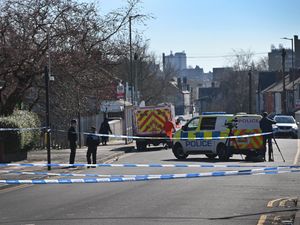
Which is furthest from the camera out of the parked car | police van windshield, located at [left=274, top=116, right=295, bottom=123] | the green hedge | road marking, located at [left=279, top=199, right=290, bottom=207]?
police van windshield, located at [left=274, top=116, right=295, bottom=123]

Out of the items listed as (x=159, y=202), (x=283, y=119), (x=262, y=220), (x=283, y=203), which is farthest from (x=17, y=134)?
(x=283, y=119)

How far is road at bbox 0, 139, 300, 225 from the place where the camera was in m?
10.2

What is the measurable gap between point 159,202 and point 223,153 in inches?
467

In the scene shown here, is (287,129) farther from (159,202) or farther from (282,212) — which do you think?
(282,212)

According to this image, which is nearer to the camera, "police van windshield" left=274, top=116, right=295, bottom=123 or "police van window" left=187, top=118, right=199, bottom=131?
"police van window" left=187, top=118, right=199, bottom=131

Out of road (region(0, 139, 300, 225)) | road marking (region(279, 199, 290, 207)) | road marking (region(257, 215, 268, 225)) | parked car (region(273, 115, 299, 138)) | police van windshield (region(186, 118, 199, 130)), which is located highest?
police van windshield (region(186, 118, 199, 130))

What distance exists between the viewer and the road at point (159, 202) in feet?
33.5

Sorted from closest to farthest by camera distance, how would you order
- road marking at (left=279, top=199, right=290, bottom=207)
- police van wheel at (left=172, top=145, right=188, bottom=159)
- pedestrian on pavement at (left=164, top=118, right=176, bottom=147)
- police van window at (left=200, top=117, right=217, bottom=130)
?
1. road marking at (left=279, top=199, right=290, bottom=207)
2. police van window at (left=200, top=117, right=217, bottom=130)
3. police van wheel at (left=172, top=145, right=188, bottom=159)
4. pedestrian on pavement at (left=164, top=118, right=176, bottom=147)

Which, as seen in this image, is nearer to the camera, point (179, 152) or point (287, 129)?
point (179, 152)

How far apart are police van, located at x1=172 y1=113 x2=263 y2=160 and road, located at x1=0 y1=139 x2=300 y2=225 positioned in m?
6.53

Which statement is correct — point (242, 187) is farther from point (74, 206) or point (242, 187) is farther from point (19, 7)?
point (19, 7)

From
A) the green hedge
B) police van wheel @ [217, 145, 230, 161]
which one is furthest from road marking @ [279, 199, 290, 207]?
the green hedge

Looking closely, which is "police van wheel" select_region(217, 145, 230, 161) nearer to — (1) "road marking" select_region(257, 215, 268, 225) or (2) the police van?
(2) the police van

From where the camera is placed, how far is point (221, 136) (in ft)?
78.1
